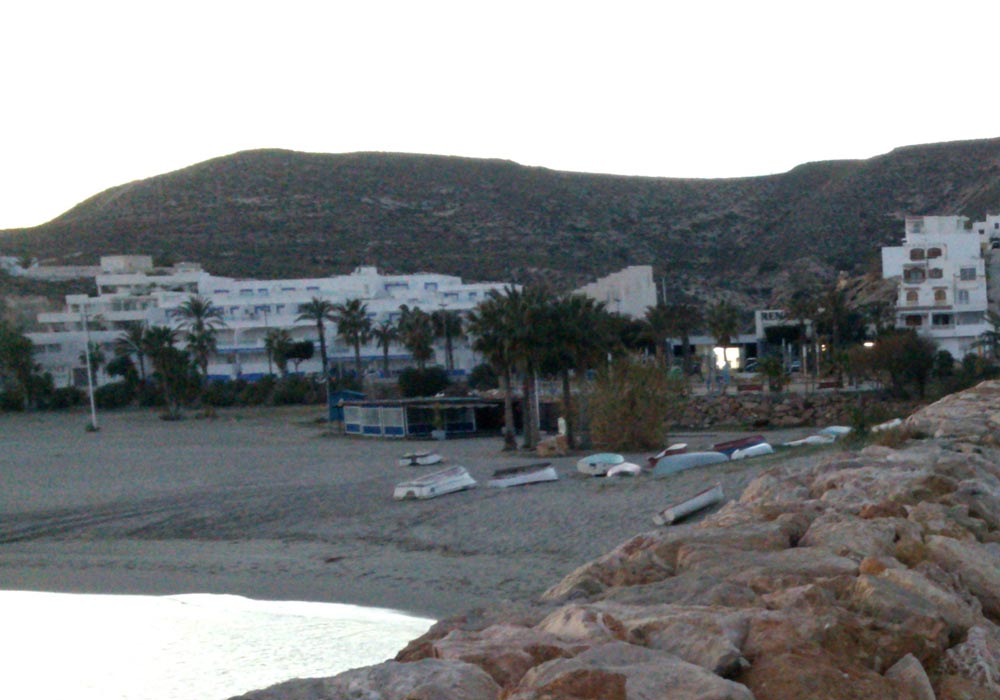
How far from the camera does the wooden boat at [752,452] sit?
25.9 m

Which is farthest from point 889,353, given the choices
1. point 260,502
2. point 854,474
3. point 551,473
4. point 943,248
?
point 854,474

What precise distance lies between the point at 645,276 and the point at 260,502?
53.1 meters

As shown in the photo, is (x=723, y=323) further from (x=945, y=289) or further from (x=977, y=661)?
(x=977, y=661)

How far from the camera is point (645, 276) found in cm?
7419

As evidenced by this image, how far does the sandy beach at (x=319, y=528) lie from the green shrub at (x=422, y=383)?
24238mm

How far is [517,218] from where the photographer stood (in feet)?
364

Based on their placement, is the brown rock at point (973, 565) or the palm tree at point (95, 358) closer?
the brown rock at point (973, 565)

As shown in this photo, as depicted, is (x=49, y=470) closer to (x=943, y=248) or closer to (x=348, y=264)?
(x=943, y=248)

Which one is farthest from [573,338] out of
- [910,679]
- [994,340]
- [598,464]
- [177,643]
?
[910,679]

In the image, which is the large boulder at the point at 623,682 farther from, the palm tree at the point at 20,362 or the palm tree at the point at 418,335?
the palm tree at the point at 20,362

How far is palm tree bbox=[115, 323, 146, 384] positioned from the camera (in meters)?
66.1

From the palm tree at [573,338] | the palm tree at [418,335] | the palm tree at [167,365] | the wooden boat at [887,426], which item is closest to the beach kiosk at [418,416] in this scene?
the palm tree at [573,338]

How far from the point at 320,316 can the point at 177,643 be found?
54800 millimetres

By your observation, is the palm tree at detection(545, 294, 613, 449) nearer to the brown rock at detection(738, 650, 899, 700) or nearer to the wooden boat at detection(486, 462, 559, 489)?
the wooden boat at detection(486, 462, 559, 489)
